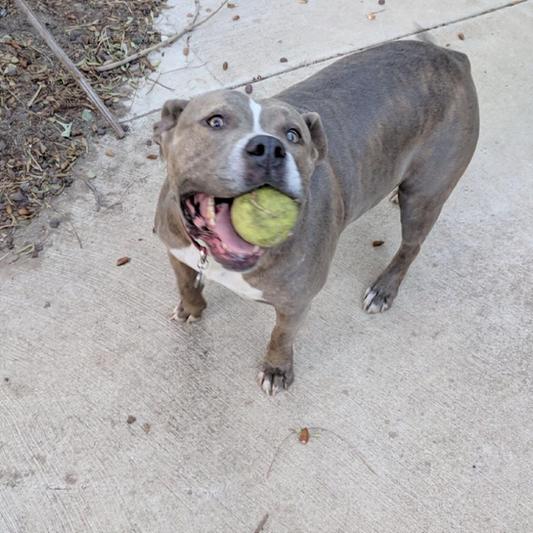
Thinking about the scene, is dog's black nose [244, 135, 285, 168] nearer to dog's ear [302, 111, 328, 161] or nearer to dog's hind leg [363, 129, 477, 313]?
dog's ear [302, 111, 328, 161]

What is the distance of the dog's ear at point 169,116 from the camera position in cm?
249

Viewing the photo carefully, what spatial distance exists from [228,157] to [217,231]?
291mm

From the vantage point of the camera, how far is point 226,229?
227cm

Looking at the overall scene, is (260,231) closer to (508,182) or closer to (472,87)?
(472,87)

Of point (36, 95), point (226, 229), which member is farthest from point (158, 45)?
point (226, 229)

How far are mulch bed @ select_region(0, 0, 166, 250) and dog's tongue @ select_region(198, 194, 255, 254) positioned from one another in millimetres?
1801

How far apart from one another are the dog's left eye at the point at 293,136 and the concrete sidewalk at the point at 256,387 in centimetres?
129

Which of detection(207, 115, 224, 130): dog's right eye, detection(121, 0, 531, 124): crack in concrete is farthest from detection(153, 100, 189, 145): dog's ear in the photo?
detection(121, 0, 531, 124): crack in concrete

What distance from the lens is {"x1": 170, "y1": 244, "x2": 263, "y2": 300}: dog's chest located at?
2.56 m

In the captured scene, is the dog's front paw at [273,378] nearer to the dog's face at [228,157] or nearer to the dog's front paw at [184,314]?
the dog's front paw at [184,314]

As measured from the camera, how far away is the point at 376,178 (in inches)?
119

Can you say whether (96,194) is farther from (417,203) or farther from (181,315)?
A: (417,203)

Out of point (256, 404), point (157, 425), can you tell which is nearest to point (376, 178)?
point (256, 404)

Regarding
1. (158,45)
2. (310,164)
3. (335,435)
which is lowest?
(335,435)
